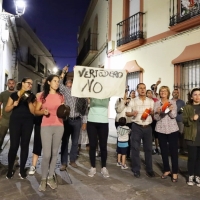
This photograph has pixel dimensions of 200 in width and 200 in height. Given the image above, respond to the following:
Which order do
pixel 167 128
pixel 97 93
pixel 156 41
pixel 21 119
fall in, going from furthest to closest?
pixel 156 41
pixel 97 93
pixel 167 128
pixel 21 119

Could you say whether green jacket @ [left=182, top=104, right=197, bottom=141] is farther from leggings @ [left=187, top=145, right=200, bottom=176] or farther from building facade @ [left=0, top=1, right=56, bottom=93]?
building facade @ [left=0, top=1, right=56, bottom=93]

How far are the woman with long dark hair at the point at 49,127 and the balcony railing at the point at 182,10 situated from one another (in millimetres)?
5371

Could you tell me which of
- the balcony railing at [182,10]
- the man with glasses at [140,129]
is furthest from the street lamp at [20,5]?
the man with glasses at [140,129]

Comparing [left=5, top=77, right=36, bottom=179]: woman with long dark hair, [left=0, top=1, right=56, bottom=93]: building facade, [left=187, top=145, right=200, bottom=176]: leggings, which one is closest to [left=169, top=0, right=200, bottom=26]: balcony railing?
[left=187, top=145, right=200, bottom=176]: leggings

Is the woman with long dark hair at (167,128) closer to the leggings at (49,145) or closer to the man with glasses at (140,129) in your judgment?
the man with glasses at (140,129)

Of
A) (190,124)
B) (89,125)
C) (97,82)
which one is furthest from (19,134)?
(190,124)

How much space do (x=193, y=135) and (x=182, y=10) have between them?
5.00 metres

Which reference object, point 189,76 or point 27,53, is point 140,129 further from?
point 27,53

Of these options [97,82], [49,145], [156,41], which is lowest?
[49,145]

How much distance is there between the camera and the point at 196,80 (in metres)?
7.57

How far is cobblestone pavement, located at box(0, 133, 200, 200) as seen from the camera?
3.77 meters

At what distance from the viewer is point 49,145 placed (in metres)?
3.97

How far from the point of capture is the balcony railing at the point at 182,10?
7.55 metres

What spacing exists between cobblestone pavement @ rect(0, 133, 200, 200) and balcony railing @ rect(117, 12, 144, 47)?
6.45 meters
